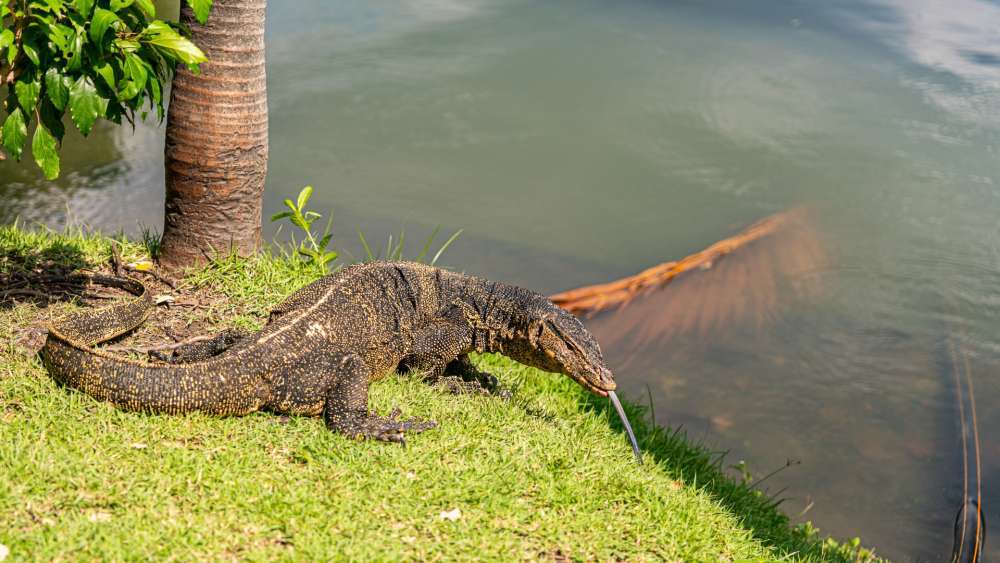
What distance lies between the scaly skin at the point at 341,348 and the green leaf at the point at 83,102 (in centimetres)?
119

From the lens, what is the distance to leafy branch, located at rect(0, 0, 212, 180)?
457cm

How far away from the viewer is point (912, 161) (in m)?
13.2

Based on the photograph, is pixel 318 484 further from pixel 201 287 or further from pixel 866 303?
pixel 866 303

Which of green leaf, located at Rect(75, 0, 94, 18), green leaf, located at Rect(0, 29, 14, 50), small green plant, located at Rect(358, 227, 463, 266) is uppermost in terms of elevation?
green leaf, located at Rect(75, 0, 94, 18)

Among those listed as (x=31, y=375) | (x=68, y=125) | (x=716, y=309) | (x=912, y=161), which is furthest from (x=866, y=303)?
(x=68, y=125)

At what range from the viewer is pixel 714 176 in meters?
12.6

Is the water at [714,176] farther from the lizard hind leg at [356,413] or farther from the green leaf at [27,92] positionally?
the green leaf at [27,92]

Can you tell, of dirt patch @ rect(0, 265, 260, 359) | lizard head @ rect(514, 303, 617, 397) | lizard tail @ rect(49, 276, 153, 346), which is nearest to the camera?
lizard tail @ rect(49, 276, 153, 346)

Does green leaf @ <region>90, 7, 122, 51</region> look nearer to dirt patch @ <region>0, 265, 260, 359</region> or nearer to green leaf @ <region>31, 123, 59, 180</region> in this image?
green leaf @ <region>31, 123, 59, 180</region>

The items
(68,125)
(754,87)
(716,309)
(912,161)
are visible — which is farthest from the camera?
(754,87)

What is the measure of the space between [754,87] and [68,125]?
10028 mm

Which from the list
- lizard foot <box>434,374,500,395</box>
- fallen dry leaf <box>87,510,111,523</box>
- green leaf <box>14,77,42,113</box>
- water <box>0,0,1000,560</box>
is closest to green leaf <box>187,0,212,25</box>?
green leaf <box>14,77,42,113</box>

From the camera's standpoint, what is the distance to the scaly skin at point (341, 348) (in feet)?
16.5

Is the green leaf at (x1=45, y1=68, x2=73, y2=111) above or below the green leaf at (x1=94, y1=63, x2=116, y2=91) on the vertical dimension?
below
